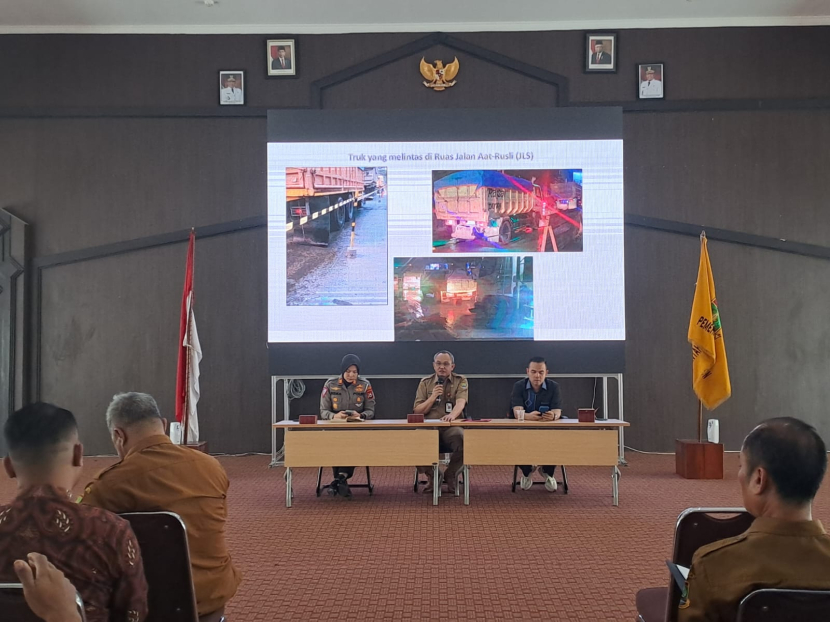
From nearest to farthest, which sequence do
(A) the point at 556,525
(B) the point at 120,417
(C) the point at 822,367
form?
1. (B) the point at 120,417
2. (A) the point at 556,525
3. (C) the point at 822,367

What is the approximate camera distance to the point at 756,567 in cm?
148

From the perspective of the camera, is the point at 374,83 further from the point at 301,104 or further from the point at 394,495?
the point at 394,495

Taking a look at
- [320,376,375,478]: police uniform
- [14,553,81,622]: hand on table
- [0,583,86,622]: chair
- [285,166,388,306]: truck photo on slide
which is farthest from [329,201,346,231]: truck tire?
[14,553,81,622]: hand on table

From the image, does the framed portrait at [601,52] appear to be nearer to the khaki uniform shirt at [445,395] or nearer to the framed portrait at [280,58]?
the framed portrait at [280,58]

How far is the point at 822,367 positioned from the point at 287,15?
6953mm

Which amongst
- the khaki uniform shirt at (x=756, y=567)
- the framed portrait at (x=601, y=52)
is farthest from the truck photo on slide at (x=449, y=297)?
the khaki uniform shirt at (x=756, y=567)

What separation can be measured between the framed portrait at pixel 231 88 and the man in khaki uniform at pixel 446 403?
411 cm

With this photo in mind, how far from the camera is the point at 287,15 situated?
27.1 feet

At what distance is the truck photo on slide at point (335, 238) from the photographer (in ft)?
25.7

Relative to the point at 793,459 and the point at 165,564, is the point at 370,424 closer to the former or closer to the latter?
the point at 165,564

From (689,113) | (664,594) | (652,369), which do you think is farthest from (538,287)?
(664,594)

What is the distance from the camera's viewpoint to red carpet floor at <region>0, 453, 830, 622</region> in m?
3.40

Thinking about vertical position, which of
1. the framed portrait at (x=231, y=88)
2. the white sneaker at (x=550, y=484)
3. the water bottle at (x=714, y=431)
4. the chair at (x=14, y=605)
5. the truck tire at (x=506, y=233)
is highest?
the framed portrait at (x=231, y=88)

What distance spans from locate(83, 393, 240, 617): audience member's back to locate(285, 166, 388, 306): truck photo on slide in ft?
17.6
